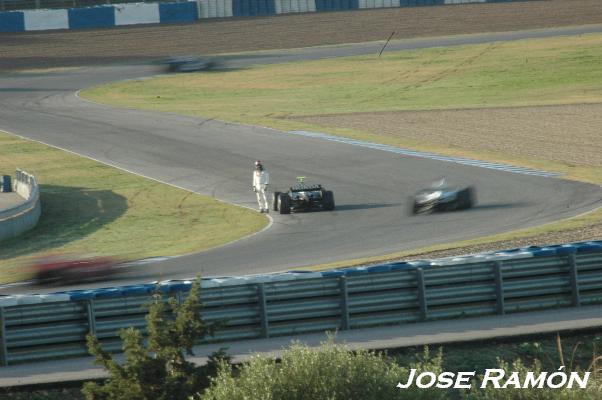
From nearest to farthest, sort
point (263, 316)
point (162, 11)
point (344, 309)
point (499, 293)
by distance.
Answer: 1. point (263, 316)
2. point (344, 309)
3. point (499, 293)
4. point (162, 11)

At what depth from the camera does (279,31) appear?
2879 inches

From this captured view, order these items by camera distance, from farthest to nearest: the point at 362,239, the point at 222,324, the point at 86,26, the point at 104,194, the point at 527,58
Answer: the point at 86,26
the point at 527,58
the point at 104,194
the point at 362,239
the point at 222,324

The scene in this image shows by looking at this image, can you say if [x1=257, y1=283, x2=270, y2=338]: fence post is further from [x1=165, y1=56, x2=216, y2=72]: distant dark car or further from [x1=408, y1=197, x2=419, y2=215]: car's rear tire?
[x1=165, y1=56, x2=216, y2=72]: distant dark car

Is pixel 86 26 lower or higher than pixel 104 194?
higher

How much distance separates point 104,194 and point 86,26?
39.1 m

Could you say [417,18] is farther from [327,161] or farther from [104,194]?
[104,194]

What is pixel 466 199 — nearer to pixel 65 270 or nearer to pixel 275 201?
pixel 275 201

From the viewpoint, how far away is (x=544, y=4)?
76625mm

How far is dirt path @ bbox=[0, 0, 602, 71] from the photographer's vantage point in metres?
68.2

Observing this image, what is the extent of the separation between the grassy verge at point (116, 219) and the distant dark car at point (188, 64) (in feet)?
84.7

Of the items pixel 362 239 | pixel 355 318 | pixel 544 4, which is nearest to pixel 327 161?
pixel 362 239

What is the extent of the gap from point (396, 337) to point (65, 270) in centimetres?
854

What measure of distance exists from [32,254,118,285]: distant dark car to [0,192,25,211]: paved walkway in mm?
10886

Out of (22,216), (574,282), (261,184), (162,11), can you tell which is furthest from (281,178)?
(162,11)
